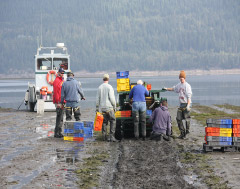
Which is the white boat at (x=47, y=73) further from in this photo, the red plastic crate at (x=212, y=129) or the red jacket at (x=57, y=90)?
the red plastic crate at (x=212, y=129)

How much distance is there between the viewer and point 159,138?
14.9 meters

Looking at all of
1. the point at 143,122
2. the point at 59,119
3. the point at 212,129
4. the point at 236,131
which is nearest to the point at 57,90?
the point at 59,119

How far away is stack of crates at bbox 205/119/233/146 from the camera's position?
12523 millimetres

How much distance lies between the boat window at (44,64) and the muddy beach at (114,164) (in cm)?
1438

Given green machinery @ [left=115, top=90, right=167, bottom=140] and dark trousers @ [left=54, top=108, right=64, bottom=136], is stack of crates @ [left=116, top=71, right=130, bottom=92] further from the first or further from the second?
dark trousers @ [left=54, top=108, right=64, bottom=136]

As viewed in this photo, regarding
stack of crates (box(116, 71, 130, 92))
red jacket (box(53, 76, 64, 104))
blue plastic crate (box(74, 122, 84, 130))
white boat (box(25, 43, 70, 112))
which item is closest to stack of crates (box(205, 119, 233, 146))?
stack of crates (box(116, 71, 130, 92))

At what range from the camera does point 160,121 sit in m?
14.7

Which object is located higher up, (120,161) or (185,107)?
(185,107)

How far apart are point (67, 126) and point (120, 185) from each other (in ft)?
21.4

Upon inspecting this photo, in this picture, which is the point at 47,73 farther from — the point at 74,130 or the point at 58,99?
the point at 74,130

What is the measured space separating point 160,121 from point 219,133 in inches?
101

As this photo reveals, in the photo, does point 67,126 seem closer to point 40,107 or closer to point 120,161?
point 120,161

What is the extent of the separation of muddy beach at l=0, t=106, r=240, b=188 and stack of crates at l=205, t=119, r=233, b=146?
0.31 metres

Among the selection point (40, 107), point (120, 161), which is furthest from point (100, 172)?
point (40, 107)
